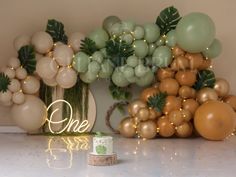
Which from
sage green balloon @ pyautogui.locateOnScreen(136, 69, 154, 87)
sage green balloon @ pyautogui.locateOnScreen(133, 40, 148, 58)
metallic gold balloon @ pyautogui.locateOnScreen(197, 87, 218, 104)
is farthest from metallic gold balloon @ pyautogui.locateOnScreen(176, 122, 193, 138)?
sage green balloon @ pyautogui.locateOnScreen(133, 40, 148, 58)

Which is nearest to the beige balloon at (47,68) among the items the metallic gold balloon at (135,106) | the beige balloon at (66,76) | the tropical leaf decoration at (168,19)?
the beige balloon at (66,76)

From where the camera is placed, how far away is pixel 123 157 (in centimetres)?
151

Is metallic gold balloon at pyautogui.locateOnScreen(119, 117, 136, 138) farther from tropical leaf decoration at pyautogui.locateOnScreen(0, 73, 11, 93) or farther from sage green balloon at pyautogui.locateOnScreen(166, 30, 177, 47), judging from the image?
tropical leaf decoration at pyautogui.locateOnScreen(0, 73, 11, 93)

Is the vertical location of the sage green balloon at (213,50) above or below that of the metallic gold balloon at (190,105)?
above

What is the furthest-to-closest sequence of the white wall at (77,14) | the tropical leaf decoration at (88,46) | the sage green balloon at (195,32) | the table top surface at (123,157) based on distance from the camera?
1. the white wall at (77,14)
2. the tropical leaf decoration at (88,46)
3. the sage green balloon at (195,32)
4. the table top surface at (123,157)

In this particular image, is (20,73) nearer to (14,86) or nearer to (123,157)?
(14,86)

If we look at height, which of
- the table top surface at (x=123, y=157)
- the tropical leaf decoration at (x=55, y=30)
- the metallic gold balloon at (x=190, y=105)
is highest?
the tropical leaf decoration at (x=55, y=30)

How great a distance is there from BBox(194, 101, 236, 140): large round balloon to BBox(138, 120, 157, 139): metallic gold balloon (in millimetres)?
170

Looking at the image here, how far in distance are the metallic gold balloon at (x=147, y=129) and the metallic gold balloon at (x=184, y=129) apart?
0.10 meters

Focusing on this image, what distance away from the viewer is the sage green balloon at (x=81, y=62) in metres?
1.88

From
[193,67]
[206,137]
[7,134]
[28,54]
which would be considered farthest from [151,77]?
[7,134]

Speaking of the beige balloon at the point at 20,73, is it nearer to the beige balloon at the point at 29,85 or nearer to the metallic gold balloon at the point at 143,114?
the beige balloon at the point at 29,85

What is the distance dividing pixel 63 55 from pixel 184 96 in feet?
1.73

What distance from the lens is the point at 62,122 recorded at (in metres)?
2.01
